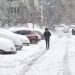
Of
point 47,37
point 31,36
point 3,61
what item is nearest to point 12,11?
point 31,36

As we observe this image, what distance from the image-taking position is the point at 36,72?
1344 cm

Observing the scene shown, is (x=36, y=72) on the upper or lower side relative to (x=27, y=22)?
upper

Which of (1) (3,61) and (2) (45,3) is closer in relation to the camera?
(1) (3,61)

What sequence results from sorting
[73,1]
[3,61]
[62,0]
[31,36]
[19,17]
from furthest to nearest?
[73,1], [62,0], [19,17], [31,36], [3,61]

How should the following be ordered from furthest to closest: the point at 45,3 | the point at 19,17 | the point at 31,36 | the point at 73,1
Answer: the point at 73,1
the point at 45,3
the point at 19,17
the point at 31,36

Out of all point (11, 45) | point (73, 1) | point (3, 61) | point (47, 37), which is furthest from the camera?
point (73, 1)

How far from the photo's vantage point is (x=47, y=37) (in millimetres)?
27375

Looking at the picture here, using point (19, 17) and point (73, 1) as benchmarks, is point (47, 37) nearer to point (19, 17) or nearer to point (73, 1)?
→ point (19, 17)

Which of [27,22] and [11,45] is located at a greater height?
[11,45]

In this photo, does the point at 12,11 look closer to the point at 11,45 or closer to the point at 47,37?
the point at 47,37

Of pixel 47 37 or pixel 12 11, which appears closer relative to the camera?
pixel 47 37

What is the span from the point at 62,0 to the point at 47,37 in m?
99.2

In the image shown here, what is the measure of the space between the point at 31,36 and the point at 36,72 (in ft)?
69.0

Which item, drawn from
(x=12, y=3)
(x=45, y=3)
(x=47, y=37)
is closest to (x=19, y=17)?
(x=12, y=3)
